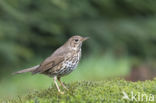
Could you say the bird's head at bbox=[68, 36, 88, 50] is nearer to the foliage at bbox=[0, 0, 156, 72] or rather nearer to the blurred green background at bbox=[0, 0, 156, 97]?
the blurred green background at bbox=[0, 0, 156, 97]

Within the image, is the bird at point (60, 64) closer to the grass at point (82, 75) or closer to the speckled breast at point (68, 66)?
the speckled breast at point (68, 66)

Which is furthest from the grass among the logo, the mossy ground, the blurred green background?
the logo

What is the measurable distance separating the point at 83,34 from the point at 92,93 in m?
8.30

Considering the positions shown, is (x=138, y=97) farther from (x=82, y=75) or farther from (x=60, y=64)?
(x=82, y=75)

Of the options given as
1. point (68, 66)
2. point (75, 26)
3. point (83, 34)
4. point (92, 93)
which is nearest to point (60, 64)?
point (68, 66)

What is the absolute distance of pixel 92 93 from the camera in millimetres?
7426

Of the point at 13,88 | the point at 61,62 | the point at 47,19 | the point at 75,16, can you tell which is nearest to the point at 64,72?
the point at 61,62

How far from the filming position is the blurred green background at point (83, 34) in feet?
42.5

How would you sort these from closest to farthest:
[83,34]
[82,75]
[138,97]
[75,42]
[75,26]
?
[138,97]
[75,42]
[82,75]
[83,34]
[75,26]

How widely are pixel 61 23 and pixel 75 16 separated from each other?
62 cm

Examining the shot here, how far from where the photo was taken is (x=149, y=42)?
16609mm

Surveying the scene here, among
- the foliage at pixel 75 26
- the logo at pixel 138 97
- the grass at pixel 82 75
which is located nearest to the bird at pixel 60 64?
the logo at pixel 138 97

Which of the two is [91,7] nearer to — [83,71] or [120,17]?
[120,17]

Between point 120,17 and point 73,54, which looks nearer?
point 73,54
